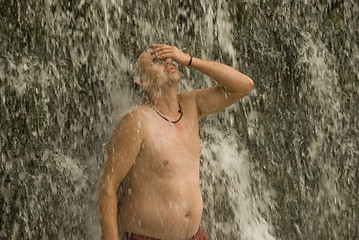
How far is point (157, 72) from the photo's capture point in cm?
315

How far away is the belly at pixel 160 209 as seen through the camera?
307 centimetres

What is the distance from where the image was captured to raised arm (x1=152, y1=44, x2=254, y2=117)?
315 cm

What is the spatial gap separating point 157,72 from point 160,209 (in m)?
0.68

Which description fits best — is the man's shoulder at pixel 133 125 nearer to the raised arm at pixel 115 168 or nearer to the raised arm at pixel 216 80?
the raised arm at pixel 115 168

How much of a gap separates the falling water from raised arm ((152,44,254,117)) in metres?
0.62

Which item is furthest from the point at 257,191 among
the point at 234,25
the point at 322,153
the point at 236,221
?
the point at 234,25

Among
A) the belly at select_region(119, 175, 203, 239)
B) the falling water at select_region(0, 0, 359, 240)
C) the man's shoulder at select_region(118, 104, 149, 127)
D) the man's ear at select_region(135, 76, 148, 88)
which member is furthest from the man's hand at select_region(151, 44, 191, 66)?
the falling water at select_region(0, 0, 359, 240)

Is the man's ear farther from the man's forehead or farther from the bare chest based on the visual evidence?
the bare chest

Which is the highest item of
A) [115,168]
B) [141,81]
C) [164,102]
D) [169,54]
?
[169,54]

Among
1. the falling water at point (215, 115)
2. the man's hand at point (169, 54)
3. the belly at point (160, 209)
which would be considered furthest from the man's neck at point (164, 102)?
the falling water at point (215, 115)

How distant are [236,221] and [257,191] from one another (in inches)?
16.5

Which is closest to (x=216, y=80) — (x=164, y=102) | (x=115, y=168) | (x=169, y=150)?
(x=164, y=102)

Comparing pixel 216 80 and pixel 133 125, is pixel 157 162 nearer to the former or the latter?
pixel 133 125

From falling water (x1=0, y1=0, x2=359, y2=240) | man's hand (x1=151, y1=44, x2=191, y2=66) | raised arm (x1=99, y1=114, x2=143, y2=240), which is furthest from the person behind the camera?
falling water (x1=0, y1=0, x2=359, y2=240)
